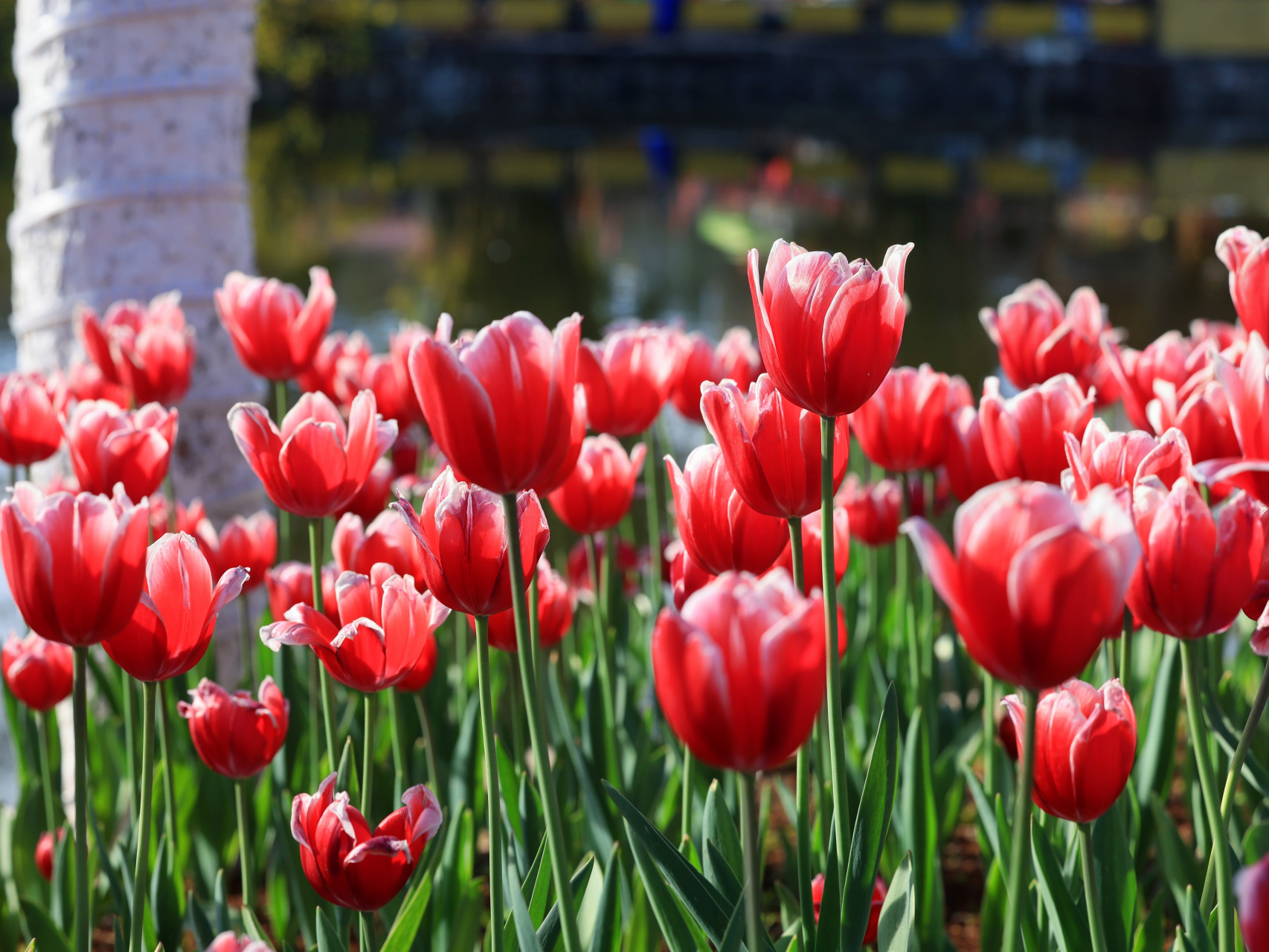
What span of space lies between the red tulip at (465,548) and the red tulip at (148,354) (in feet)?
3.52

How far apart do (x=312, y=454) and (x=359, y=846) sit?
1.40 ft

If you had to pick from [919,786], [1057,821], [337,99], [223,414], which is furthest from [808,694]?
[337,99]

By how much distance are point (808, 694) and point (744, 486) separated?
0.32m

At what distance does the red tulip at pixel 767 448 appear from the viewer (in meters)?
1.05

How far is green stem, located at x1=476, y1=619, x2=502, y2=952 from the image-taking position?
1.05 m

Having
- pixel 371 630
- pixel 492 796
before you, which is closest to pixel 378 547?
pixel 371 630

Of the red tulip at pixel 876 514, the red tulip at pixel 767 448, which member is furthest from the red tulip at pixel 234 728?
the red tulip at pixel 876 514

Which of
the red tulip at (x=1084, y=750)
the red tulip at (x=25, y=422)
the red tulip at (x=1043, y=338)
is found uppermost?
the red tulip at (x=1043, y=338)

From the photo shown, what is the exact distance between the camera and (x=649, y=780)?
185 cm

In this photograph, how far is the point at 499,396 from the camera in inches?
36.4

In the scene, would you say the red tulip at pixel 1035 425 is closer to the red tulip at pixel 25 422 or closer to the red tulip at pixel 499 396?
the red tulip at pixel 499 396

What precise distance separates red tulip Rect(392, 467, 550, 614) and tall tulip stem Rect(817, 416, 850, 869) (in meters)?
0.26

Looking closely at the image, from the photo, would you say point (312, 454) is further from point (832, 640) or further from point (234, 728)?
point (832, 640)

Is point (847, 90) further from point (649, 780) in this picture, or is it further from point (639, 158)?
point (649, 780)
